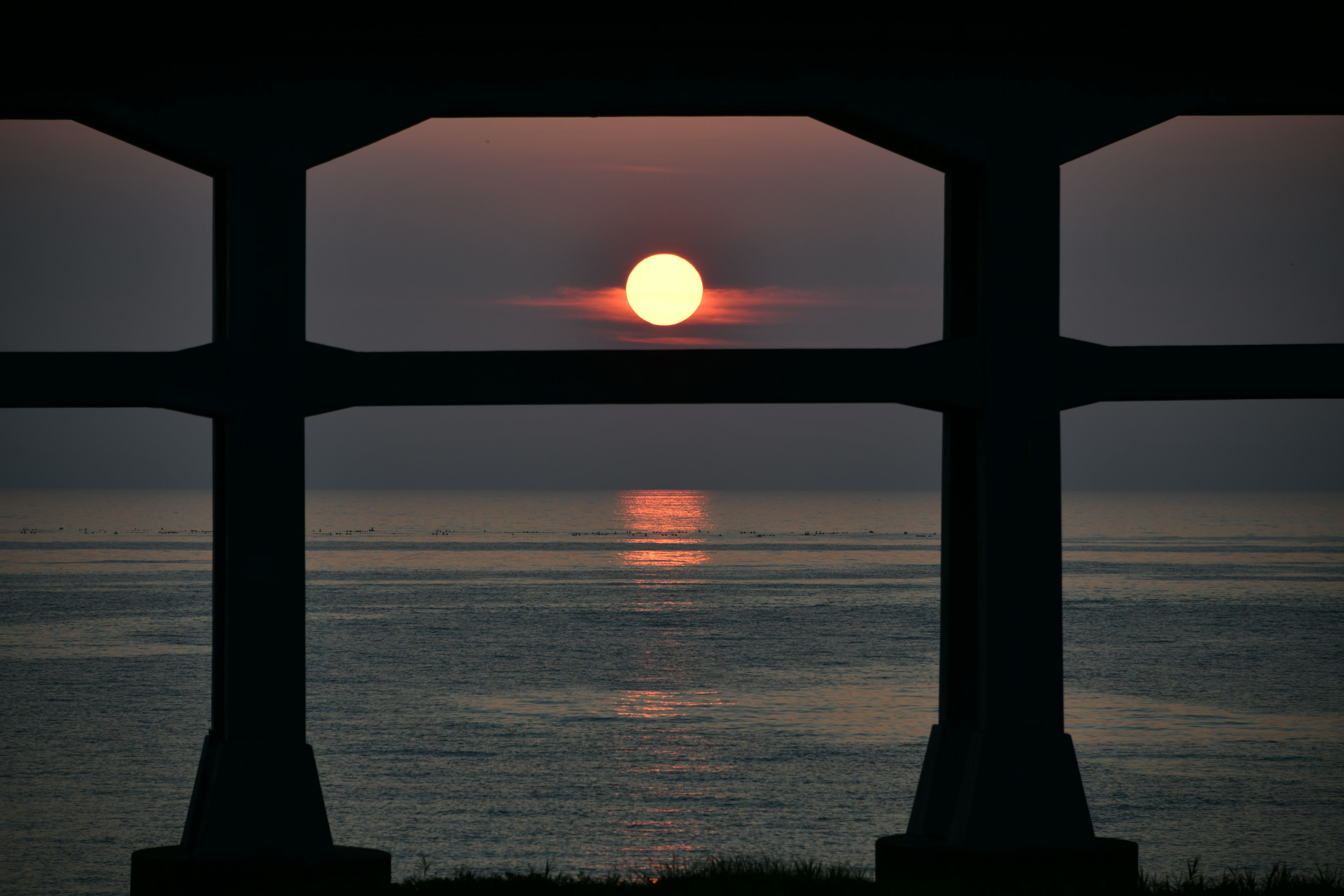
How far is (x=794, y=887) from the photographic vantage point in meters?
8.48

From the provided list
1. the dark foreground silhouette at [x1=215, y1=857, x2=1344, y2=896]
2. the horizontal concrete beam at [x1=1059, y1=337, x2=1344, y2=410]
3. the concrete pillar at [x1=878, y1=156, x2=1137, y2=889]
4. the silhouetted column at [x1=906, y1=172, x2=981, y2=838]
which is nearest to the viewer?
the dark foreground silhouette at [x1=215, y1=857, x2=1344, y2=896]

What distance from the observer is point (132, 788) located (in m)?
35.5

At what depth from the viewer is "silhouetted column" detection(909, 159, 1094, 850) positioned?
9.15 meters

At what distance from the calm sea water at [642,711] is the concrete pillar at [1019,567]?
19.7 m

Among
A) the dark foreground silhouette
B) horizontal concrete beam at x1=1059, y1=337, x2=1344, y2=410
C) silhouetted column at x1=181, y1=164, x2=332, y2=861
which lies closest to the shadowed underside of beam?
horizontal concrete beam at x1=1059, y1=337, x2=1344, y2=410

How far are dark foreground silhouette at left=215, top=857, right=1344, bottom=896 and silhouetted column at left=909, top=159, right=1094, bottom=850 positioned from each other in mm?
548

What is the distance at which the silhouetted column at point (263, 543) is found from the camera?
8.84m

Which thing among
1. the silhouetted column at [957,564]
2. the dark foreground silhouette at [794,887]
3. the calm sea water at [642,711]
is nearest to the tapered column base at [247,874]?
the dark foreground silhouette at [794,887]

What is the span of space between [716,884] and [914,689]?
149ft

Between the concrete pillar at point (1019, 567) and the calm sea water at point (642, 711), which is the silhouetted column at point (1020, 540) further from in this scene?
the calm sea water at point (642, 711)

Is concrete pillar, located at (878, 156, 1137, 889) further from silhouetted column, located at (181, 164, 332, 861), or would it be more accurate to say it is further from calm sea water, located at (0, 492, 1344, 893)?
calm sea water, located at (0, 492, 1344, 893)

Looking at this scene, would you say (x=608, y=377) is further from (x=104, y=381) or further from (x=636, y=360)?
(x=104, y=381)

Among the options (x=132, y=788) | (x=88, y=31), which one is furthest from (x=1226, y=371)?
(x=132, y=788)

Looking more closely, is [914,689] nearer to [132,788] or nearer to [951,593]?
[132,788]
